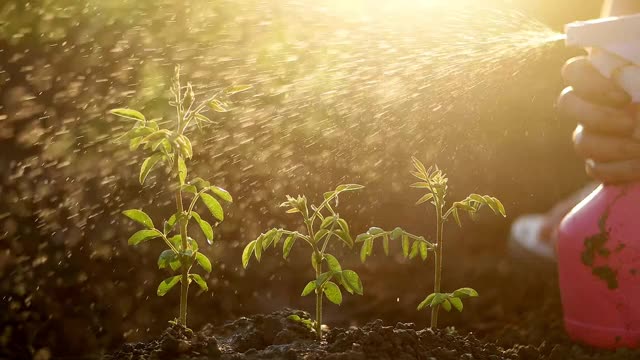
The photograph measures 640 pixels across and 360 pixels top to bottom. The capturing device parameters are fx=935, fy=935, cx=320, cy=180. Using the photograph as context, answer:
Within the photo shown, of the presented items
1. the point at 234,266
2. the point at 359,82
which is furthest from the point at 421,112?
the point at 234,266

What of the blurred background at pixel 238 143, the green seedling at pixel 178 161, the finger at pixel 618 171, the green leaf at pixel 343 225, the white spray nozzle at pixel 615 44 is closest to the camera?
the green seedling at pixel 178 161

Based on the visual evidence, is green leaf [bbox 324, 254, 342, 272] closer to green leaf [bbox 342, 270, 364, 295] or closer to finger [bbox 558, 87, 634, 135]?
green leaf [bbox 342, 270, 364, 295]

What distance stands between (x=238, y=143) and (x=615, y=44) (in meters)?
1.32

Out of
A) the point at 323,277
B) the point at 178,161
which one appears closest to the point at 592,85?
the point at 323,277

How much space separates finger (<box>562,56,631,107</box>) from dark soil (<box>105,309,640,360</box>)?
570mm

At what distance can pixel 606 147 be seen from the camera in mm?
2168

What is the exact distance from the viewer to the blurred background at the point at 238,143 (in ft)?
9.14

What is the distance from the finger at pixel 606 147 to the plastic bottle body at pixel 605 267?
0.07 m

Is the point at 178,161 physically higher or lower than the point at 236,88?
lower

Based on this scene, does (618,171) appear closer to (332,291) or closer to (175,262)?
(332,291)

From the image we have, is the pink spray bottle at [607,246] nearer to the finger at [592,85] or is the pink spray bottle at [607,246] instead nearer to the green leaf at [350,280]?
the finger at [592,85]

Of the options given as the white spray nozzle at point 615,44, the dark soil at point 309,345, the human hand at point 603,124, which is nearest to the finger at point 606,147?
the human hand at point 603,124

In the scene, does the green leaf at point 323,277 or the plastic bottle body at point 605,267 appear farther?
the plastic bottle body at point 605,267

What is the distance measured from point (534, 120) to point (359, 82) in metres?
0.87
